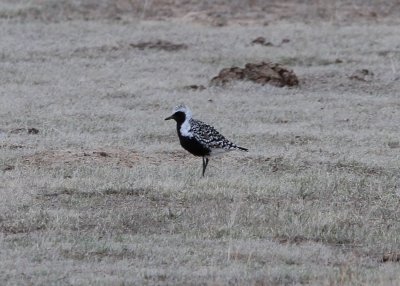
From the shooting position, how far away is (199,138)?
11.8 meters

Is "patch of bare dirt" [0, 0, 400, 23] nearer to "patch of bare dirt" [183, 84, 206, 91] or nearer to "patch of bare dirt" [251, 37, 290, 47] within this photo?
"patch of bare dirt" [251, 37, 290, 47]

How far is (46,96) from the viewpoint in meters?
18.0

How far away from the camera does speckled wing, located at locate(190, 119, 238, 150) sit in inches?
464

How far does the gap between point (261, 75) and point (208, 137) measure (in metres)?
8.03

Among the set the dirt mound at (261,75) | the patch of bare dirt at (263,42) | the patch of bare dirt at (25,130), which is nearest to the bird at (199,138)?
the patch of bare dirt at (25,130)

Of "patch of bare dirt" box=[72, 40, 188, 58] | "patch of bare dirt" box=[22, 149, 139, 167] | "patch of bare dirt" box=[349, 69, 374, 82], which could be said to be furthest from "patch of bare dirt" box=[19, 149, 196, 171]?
"patch of bare dirt" box=[72, 40, 188, 58]

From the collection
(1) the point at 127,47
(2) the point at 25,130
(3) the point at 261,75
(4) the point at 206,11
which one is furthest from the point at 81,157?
(4) the point at 206,11

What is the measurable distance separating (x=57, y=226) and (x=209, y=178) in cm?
284

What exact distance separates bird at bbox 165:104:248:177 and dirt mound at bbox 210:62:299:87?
7528 millimetres

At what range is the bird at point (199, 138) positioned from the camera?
38.7 feet

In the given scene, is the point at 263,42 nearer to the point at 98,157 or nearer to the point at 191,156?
the point at 191,156

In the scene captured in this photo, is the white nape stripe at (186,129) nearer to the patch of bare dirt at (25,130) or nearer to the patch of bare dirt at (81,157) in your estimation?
the patch of bare dirt at (81,157)

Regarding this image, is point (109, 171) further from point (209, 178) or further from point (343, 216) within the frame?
point (343, 216)

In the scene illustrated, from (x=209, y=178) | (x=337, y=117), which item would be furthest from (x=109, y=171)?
(x=337, y=117)
